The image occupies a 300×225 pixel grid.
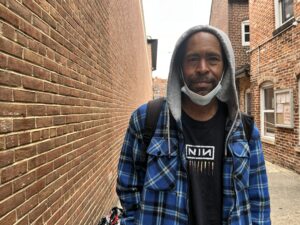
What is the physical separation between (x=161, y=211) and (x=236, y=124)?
680 millimetres

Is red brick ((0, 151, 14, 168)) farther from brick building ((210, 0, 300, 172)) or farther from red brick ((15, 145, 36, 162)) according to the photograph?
brick building ((210, 0, 300, 172))

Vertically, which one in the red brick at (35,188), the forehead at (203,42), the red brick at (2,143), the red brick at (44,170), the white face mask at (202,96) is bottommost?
the red brick at (35,188)

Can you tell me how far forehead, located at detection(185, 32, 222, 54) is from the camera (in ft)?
6.46

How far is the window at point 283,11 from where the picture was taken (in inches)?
339

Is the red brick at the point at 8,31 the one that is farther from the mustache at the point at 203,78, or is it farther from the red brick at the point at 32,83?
the mustache at the point at 203,78

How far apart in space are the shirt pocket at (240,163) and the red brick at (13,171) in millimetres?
1208

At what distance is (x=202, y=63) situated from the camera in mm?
1923

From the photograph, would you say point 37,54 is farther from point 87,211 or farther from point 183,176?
point 87,211

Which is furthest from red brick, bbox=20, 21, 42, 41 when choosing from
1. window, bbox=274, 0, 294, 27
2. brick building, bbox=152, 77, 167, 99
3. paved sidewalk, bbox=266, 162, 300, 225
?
brick building, bbox=152, 77, 167, 99

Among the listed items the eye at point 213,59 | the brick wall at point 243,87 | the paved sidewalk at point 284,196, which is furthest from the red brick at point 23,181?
the brick wall at point 243,87

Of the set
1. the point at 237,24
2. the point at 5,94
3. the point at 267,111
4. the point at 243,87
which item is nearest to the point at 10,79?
the point at 5,94

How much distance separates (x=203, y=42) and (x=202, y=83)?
262mm

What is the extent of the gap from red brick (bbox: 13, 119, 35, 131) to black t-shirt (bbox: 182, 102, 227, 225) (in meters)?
0.95

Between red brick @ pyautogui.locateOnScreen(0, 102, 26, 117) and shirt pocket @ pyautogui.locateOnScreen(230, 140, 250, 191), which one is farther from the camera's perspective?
shirt pocket @ pyautogui.locateOnScreen(230, 140, 250, 191)
